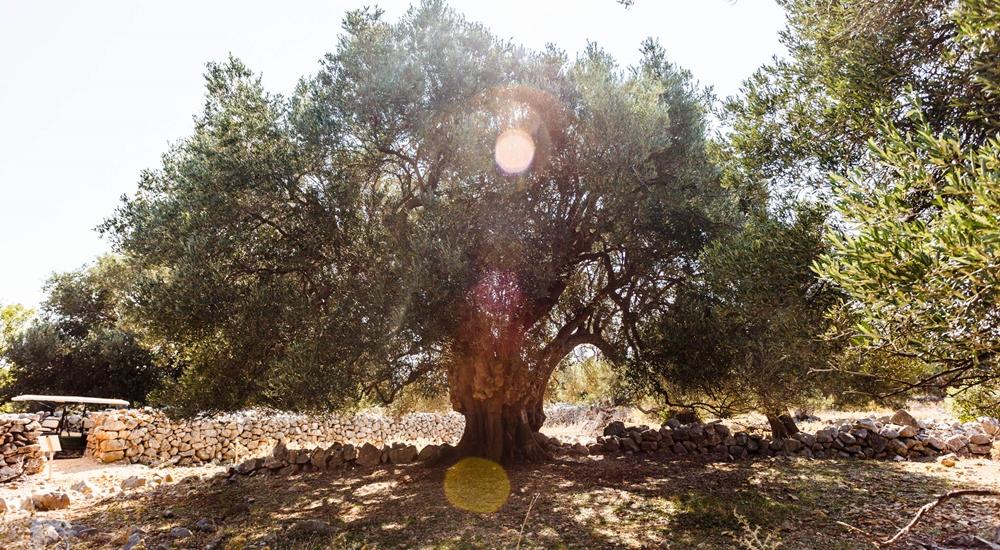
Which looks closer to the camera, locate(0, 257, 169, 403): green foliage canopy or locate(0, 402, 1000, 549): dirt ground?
locate(0, 402, 1000, 549): dirt ground

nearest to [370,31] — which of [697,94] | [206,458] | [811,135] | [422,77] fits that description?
[422,77]

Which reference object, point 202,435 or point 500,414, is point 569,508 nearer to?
point 500,414

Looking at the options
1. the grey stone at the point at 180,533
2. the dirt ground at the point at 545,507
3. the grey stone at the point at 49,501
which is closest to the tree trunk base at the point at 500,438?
the dirt ground at the point at 545,507

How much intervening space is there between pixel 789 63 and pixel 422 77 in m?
7.00

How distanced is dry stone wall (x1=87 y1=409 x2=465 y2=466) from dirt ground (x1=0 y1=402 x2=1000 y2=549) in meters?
3.49

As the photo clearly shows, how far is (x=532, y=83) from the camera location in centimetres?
1108

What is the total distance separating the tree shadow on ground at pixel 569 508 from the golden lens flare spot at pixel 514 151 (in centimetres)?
678

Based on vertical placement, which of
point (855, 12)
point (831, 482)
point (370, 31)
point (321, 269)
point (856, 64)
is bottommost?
point (831, 482)

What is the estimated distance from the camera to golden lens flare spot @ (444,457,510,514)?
376 inches

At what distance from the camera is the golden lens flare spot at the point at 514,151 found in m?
10.7

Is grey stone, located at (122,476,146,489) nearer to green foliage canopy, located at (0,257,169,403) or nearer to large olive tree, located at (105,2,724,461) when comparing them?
large olive tree, located at (105,2,724,461)

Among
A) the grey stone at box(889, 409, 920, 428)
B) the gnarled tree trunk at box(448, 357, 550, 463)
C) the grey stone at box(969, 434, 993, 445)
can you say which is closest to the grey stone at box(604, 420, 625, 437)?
the gnarled tree trunk at box(448, 357, 550, 463)

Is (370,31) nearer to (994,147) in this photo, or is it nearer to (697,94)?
(697,94)

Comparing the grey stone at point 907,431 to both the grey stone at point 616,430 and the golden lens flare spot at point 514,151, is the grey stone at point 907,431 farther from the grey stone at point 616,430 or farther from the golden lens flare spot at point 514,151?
the golden lens flare spot at point 514,151
